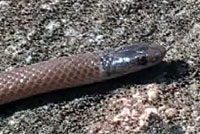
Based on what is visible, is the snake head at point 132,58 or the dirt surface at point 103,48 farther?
the snake head at point 132,58

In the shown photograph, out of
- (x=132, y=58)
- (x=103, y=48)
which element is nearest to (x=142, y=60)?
(x=132, y=58)

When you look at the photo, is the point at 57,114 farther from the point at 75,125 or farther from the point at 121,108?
the point at 121,108

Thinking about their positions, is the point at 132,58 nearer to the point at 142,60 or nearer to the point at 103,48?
the point at 142,60

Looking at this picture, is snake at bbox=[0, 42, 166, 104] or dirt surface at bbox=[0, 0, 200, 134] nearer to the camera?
dirt surface at bbox=[0, 0, 200, 134]

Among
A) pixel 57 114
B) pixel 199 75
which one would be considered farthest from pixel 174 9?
pixel 57 114
